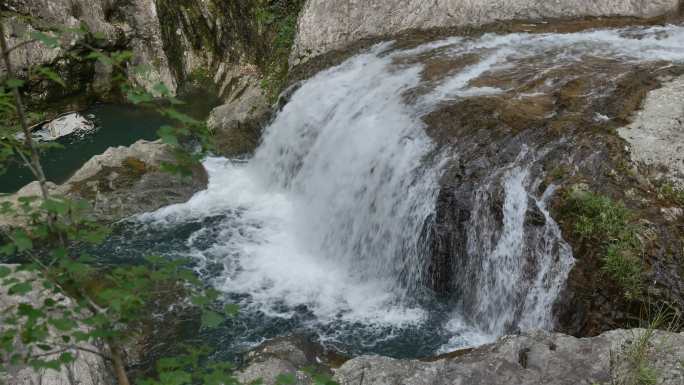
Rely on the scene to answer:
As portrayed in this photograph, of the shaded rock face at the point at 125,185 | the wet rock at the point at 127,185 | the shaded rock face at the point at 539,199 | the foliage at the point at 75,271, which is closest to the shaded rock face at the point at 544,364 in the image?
the shaded rock face at the point at 539,199

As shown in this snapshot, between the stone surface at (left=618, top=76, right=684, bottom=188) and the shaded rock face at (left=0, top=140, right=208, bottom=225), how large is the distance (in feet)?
23.3

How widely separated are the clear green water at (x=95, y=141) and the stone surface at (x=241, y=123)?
6.06 feet

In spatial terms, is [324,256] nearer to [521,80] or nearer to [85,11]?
[521,80]

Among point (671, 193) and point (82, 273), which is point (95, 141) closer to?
point (671, 193)

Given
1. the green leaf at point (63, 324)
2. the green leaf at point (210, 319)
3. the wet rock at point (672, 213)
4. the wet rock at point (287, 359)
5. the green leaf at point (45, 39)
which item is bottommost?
the wet rock at point (287, 359)

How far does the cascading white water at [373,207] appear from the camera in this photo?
7105mm

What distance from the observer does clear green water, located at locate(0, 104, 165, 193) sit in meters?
12.9

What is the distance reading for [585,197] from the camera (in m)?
6.51

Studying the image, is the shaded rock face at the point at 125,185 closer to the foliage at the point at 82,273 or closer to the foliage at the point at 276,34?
the foliage at the point at 276,34

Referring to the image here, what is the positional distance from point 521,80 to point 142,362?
23.2 feet

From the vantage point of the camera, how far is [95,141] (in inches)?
566

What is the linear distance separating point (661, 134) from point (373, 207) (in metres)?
4.00

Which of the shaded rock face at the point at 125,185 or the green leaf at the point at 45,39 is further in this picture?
the shaded rock face at the point at 125,185

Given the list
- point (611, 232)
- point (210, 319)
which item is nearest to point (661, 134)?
point (611, 232)
